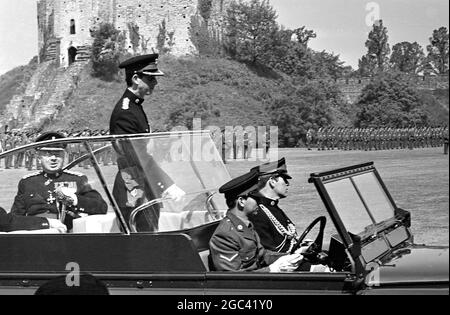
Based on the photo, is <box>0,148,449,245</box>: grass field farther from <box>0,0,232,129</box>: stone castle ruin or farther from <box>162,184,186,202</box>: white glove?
<box>0,0,232,129</box>: stone castle ruin

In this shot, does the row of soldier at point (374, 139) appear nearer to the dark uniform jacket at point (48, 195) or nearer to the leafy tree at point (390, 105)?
the leafy tree at point (390, 105)

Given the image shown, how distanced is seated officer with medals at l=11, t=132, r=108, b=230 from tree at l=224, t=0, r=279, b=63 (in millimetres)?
74300

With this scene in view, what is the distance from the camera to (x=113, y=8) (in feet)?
264

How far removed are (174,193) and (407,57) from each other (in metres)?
72.8

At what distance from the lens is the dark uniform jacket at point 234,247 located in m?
4.14

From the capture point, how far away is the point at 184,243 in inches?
159

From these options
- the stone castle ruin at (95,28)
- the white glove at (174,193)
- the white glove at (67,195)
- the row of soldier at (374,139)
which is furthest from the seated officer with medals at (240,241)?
the stone castle ruin at (95,28)

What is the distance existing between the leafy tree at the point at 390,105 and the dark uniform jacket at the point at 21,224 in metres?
45.2

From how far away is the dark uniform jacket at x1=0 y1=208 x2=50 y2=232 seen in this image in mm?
4715

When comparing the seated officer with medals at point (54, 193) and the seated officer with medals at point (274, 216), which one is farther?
the seated officer with medals at point (274, 216)

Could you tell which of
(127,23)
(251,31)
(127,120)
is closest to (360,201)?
(127,120)

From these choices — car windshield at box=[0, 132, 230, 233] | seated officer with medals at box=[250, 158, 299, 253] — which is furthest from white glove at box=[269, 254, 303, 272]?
seated officer with medals at box=[250, 158, 299, 253]

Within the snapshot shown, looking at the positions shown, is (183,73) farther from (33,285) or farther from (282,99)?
(33,285)

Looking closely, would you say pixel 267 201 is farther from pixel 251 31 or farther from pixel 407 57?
pixel 251 31
